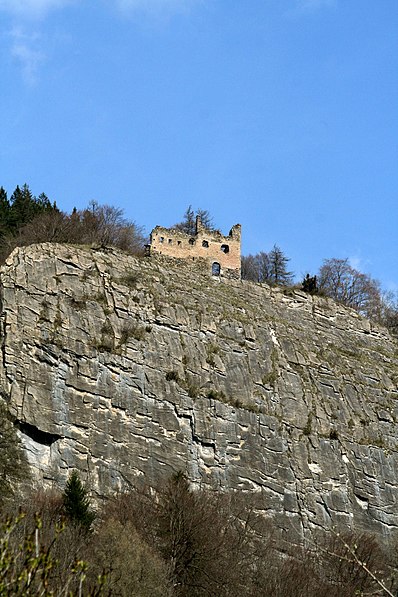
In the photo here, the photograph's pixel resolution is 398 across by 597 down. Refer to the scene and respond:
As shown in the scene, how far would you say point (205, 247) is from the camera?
46.5 m

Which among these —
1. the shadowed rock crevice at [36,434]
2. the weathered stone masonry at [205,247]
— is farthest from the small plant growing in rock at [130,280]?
the shadowed rock crevice at [36,434]

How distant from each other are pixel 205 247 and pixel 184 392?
13.2 m

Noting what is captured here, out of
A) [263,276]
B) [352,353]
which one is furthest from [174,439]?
[263,276]

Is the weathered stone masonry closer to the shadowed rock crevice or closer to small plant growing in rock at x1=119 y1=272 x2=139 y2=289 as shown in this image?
small plant growing in rock at x1=119 y1=272 x2=139 y2=289

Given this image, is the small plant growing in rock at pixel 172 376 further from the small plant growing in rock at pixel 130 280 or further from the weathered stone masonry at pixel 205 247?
the weathered stone masonry at pixel 205 247

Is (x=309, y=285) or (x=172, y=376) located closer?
(x=172, y=376)

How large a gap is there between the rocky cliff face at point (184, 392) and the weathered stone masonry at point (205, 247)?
167 cm

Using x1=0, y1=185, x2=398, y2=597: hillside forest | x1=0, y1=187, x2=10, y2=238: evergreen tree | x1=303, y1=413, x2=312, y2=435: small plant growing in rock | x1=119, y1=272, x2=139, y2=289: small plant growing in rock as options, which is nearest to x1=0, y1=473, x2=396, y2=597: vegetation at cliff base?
x1=0, y1=185, x2=398, y2=597: hillside forest

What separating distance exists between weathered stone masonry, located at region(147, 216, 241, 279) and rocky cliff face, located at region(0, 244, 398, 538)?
167 cm

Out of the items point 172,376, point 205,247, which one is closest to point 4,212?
point 205,247

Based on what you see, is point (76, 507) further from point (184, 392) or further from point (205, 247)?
point (205, 247)

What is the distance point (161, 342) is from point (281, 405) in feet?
22.4

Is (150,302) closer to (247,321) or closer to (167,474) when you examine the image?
(247,321)

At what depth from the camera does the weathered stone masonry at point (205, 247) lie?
148 feet
